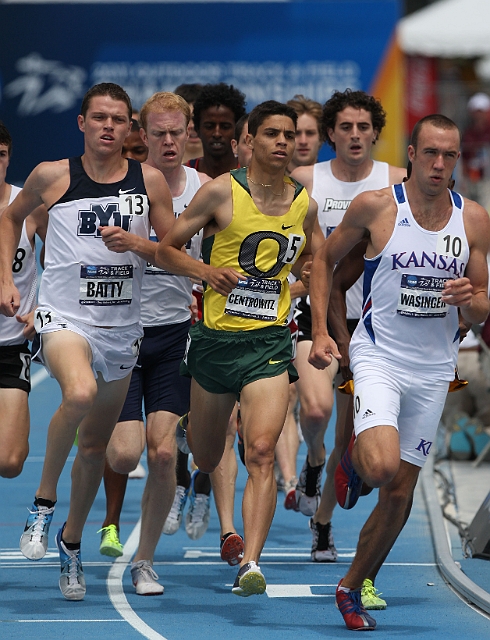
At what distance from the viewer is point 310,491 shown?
29.2 feet

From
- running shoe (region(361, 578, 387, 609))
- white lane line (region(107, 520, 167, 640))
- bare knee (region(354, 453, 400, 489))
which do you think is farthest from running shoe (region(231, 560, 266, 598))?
running shoe (region(361, 578, 387, 609))

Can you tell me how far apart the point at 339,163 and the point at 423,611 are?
3272 millimetres

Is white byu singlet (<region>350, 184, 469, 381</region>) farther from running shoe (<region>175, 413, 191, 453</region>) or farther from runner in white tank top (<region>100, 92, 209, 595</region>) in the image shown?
runner in white tank top (<region>100, 92, 209, 595</region>)

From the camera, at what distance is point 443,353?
6.72 meters

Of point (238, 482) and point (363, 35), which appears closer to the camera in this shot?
point (238, 482)

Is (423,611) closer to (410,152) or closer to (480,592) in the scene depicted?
(480,592)

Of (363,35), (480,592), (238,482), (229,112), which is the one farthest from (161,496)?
(363,35)

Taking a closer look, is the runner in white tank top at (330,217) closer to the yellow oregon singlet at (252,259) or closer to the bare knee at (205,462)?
the bare knee at (205,462)

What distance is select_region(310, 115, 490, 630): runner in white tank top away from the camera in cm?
657

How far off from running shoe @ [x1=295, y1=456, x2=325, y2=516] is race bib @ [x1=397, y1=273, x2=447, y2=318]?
2489mm

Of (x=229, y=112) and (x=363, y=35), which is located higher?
(x=363, y=35)

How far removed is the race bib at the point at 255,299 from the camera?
702 centimetres

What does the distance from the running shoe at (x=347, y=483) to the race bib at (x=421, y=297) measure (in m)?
0.90

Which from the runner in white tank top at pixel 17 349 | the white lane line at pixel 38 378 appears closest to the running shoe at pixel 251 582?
the runner in white tank top at pixel 17 349
